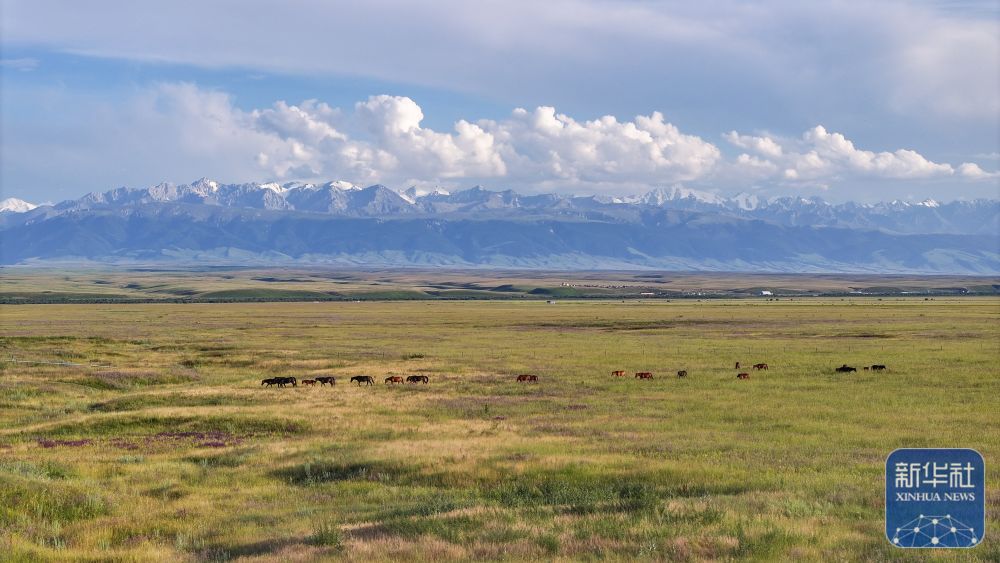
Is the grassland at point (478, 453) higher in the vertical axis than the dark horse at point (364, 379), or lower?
higher

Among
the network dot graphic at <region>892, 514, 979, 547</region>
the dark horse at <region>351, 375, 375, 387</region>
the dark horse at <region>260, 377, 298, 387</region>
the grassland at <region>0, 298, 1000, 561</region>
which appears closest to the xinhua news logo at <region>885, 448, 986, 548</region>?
the network dot graphic at <region>892, 514, 979, 547</region>

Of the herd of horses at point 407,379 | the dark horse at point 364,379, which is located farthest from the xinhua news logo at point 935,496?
the dark horse at point 364,379

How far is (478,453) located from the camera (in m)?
25.3

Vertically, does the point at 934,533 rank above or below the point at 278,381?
above

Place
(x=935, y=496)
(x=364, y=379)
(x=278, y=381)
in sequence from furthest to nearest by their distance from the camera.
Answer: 1. (x=364, y=379)
2. (x=278, y=381)
3. (x=935, y=496)

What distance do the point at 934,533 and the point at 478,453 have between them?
46.1ft

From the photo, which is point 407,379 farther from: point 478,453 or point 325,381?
point 478,453

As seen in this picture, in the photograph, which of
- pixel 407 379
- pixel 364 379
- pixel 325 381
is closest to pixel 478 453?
pixel 407 379

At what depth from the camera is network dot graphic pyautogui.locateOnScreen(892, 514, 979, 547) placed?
44.2 feet

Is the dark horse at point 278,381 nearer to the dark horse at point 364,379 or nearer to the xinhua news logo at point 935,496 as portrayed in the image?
the dark horse at point 364,379

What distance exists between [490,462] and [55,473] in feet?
39.8

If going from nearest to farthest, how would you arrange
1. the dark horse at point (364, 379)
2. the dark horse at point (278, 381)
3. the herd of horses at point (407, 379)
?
the dark horse at point (278, 381), the herd of horses at point (407, 379), the dark horse at point (364, 379)

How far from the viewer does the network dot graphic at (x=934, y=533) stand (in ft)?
44.2

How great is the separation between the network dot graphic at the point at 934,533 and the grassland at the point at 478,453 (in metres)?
0.30
